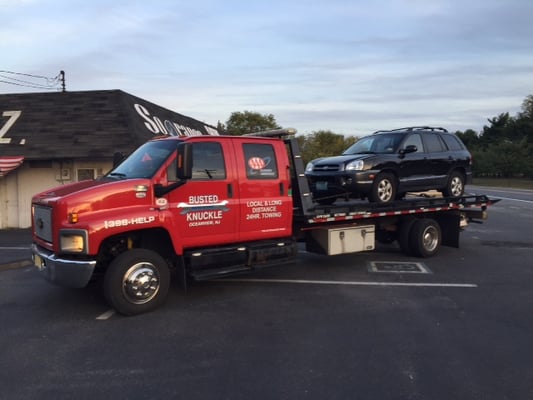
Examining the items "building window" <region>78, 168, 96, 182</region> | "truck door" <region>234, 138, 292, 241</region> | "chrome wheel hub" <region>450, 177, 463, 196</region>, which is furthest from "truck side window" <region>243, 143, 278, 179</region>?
"building window" <region>78, 168, 96, 182</region>

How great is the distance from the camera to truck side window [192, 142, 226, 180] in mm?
6781

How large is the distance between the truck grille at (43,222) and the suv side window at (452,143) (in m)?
8.07

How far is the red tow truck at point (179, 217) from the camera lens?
19.8 ft

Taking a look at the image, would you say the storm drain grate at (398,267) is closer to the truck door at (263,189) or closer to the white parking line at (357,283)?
the white parking line at (357,283)

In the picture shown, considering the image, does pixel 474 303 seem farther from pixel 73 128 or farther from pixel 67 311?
pixel 73 128

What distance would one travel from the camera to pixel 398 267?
927cm

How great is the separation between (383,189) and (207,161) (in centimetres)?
391

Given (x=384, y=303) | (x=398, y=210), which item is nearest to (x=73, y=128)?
(x=398, y=210)

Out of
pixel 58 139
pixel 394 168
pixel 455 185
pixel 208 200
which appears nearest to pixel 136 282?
pixel 208 200

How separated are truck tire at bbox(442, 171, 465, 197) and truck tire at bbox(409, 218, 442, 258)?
2.40 feet

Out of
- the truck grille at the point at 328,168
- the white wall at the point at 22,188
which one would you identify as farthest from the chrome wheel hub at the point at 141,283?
the white wall at the point at 22,188

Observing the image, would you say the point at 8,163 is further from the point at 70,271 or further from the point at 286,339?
the point at 286,339

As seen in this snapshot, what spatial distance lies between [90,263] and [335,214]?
163 inches

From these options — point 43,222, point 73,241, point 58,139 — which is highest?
point 58,139
